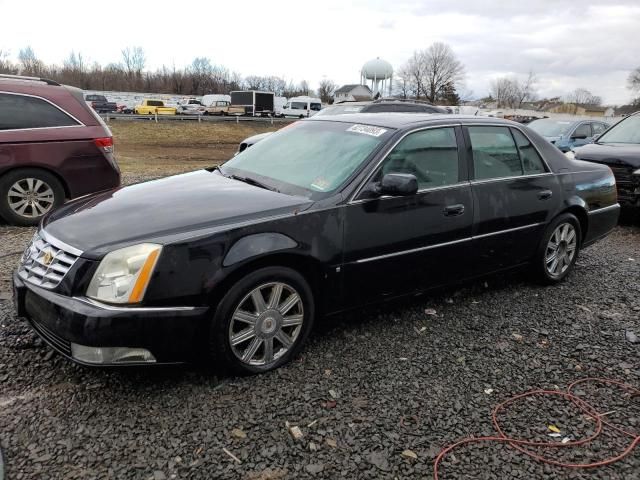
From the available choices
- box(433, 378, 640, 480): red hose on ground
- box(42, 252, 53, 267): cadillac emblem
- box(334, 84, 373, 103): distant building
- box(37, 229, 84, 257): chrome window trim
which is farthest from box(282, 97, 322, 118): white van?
box(433, 378, 640, 480): red hose on ground

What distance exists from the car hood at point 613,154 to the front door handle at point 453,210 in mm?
4761

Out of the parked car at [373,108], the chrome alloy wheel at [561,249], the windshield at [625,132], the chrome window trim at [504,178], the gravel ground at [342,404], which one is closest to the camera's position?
the gravel ground at [342,404]

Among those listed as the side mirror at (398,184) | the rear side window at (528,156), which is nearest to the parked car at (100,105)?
the rear side window at (528,156)

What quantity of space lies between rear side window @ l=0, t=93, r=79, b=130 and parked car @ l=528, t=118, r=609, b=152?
11.4 meters

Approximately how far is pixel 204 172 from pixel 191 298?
170cm

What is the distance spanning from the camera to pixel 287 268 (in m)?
3.15

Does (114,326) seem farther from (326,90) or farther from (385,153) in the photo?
(326,90)

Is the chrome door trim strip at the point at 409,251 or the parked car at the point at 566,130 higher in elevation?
the parked car at the point at 566,130

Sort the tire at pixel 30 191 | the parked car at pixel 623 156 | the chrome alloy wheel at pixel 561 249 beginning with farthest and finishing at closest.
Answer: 1. the parked car at pixel 623 156
2. the tire at pixel 30 191
3. the chrome alloy wheel at pixel 561 249

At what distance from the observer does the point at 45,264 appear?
116 inches

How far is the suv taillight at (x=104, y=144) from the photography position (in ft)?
21.6

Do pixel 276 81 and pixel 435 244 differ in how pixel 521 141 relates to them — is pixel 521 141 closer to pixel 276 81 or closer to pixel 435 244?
pixel 435 244

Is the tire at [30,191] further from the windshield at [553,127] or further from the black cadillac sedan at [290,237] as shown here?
the windshield at [553,127]

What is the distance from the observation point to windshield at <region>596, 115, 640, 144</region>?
8.40 meters
